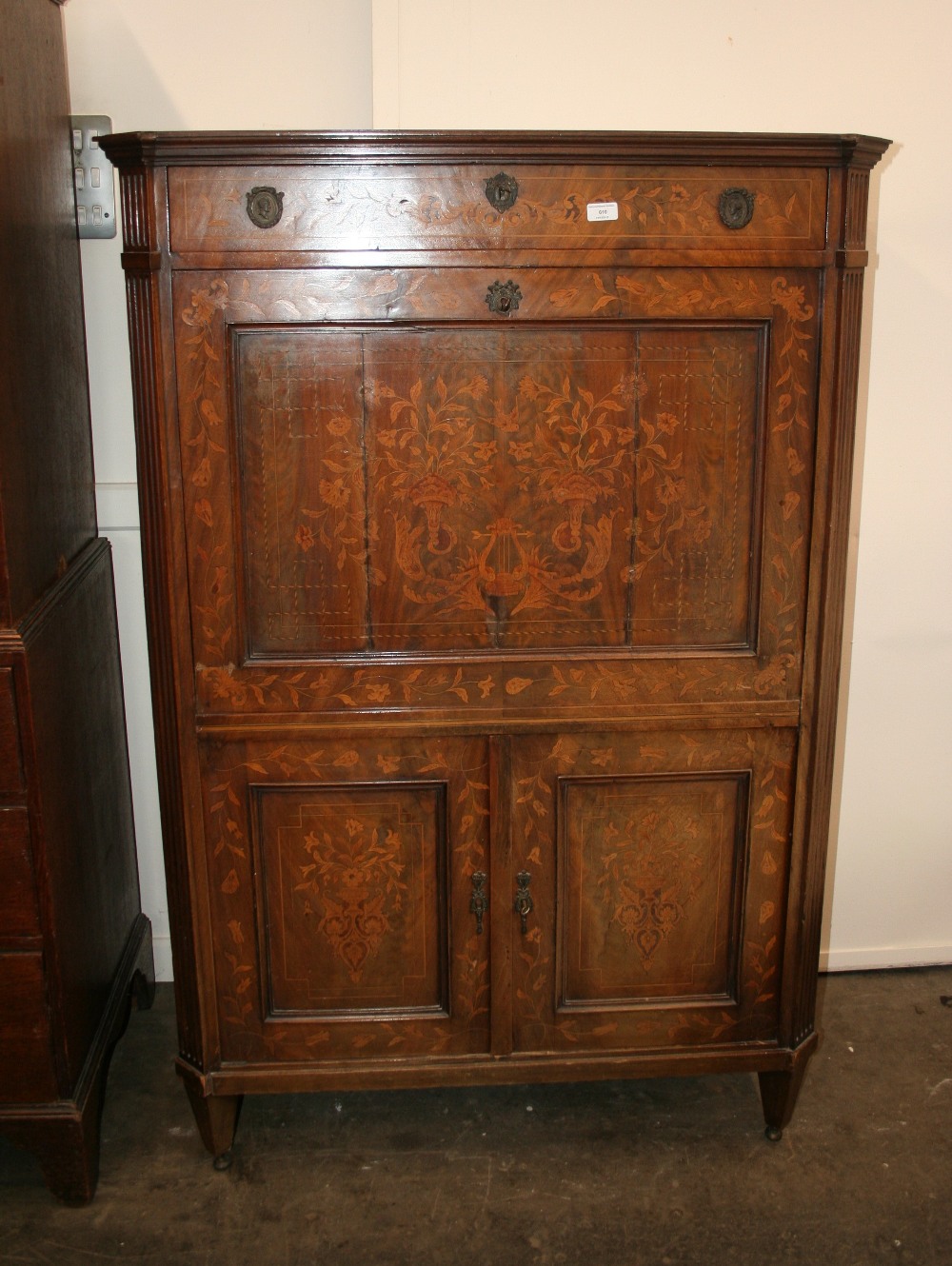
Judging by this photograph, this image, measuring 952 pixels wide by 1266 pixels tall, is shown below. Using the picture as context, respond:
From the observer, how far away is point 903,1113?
2.22m

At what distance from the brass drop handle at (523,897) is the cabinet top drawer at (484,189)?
1.01 m

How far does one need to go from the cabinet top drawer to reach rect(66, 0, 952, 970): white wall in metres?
0.54

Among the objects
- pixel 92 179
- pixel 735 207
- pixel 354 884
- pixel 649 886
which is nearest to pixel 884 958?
pixel 649 886

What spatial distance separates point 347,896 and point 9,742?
60 centimetres

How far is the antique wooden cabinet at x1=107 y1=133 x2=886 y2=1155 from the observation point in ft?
5.61

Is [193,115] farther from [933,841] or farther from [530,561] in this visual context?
[933,841]

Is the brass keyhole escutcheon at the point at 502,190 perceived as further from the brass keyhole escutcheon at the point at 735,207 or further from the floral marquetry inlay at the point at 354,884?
the floral marquetry inlay at the point at 354,884

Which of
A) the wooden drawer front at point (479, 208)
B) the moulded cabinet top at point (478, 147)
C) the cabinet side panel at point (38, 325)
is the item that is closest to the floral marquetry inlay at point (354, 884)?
the cabinet side panel at point (38, 325)

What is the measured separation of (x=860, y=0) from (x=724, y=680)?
52.6 inches

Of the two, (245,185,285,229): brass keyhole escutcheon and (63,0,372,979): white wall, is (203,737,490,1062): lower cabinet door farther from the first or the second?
(63,0,372,979): white wall

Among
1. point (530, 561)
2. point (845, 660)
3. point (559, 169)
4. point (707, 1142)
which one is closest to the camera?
point (559, 169)

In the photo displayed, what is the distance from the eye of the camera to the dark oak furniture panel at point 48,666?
1.79m

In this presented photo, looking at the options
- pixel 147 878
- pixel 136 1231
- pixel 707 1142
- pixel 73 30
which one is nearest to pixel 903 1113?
pixel 707 1142

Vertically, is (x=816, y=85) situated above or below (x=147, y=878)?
above
